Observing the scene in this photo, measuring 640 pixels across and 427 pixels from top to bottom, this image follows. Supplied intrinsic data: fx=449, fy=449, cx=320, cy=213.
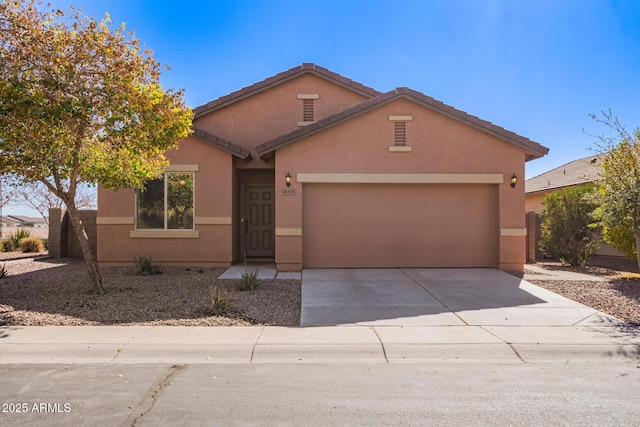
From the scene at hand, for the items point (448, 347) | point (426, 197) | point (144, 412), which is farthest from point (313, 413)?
point (426, 197)

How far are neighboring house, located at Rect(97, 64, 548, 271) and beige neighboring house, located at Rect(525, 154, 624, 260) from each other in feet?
17.7

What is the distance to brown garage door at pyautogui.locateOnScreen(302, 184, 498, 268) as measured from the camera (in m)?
12.1

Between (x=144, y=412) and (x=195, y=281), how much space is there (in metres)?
6.52

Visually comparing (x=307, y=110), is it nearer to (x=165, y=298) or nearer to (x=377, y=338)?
(x=165, y=298)

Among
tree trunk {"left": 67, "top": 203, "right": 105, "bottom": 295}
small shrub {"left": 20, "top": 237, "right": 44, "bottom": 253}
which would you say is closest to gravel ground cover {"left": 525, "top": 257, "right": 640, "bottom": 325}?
tree trunk {"left": 67, "top": 203, "right": 105, "bottom": 295}

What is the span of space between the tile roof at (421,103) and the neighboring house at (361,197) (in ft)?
0.09

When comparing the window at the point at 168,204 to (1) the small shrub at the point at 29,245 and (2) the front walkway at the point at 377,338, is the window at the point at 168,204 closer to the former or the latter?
(2) the front walkway at the point at 377,338

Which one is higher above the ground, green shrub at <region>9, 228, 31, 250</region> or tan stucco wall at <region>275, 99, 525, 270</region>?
tan stucco wall at <region>275, 99, 525, 270</region>

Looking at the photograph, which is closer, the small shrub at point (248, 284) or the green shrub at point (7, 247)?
the small shrub at point (248, 284)

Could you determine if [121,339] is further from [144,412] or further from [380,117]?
[380,117]

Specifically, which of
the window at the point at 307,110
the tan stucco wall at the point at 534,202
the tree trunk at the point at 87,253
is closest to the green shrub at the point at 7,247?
the tree trunk at the point at 87,253

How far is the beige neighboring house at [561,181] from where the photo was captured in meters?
17.2

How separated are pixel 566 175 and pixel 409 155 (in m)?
12.7

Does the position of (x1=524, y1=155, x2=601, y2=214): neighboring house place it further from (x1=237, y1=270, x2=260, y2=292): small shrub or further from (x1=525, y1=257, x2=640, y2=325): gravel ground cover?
(x1=237, y1=270, x2=260, y2=292): small shrub
